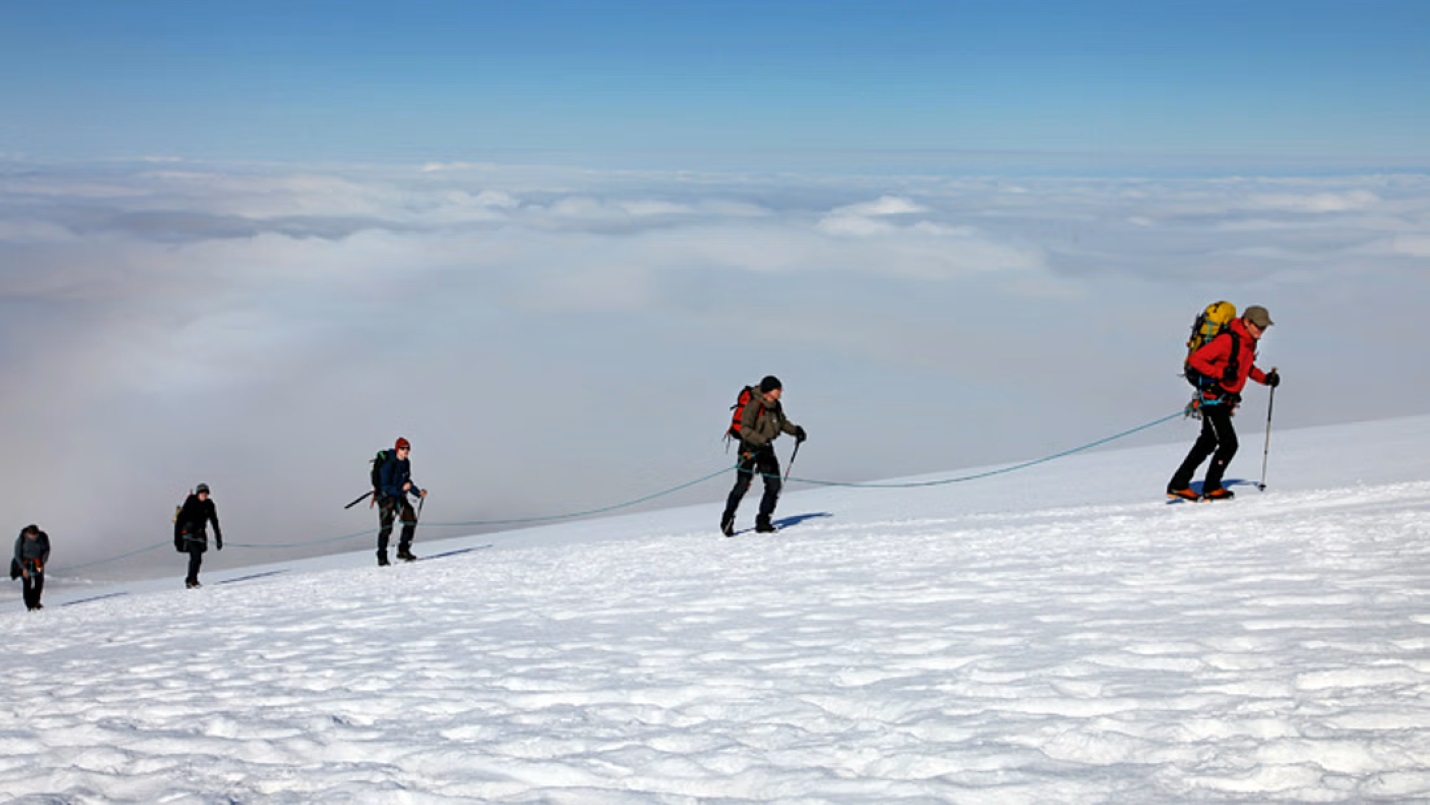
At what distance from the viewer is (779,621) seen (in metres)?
8.97

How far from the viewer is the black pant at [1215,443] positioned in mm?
12906

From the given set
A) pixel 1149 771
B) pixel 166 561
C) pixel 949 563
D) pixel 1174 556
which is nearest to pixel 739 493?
pixel 949 563

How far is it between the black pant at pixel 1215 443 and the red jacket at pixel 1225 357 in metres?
0.27

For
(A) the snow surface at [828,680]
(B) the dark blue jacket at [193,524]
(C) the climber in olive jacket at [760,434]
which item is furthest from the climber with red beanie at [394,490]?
(C) the climber in olive jacket at [760,434]

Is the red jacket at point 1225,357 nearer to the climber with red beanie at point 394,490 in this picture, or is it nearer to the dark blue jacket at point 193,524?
the climber with red beanie at point 394,490

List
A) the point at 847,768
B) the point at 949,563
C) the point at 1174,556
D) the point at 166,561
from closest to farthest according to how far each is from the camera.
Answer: the point at 847,768 < the point at 1174,556 < the point at 949,563 < the point at 166,561

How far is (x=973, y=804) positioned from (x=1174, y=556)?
19.0ft

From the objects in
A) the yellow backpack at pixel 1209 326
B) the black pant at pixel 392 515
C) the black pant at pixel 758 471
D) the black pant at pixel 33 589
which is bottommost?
the black pant at pixel 33 589

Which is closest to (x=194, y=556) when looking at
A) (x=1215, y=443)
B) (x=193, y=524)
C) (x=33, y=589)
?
(x=193, y=524)

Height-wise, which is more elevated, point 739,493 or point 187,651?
point 739,493

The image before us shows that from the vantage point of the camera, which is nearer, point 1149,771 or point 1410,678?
point 1149,771

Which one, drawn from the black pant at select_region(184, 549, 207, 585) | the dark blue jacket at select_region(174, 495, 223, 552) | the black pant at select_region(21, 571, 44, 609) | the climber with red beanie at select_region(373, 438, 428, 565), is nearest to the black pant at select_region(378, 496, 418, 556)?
the climber with red beanie at select_region(373, 438, 428, 565)

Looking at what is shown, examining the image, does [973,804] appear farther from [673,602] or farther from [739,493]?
[739,493]

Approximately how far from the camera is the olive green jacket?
1520cm
